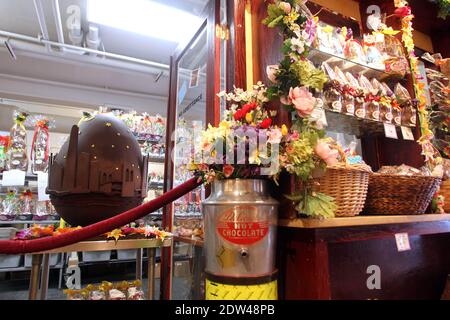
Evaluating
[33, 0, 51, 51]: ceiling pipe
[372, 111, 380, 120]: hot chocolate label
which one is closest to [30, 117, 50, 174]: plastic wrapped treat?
[33, 0, 51, 51]: ceiling pipe

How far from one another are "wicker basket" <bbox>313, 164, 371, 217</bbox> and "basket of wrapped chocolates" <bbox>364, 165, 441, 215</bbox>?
23 centimetres

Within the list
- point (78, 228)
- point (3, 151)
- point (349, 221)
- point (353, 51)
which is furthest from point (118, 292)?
point (3, 151)

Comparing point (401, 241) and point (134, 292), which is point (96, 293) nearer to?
point (134, 292)

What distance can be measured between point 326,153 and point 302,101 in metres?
0.24

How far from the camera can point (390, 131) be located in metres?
1.68

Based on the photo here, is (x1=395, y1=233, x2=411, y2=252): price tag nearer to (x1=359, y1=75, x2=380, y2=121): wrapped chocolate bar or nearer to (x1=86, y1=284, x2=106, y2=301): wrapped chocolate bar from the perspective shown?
(x1=359, y1=75, x2=380, y2=121): wrapped chocolate bar

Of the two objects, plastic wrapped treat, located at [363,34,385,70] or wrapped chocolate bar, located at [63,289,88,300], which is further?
plastic wrapped treat, located at [363,34,385,70]

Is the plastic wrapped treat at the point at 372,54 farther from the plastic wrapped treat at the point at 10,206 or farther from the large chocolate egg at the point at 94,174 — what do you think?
the plastic wrapped treat at the point at 10,206

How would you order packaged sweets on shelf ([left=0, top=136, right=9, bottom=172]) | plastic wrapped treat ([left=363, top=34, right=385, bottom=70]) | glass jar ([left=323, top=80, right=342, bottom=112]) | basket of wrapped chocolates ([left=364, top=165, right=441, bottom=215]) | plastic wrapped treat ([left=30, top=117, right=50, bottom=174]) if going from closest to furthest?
1. basket of wrapped chocolates ([left=364, top=165, right=441, bottom=215])
2. glass jar ([left=323, top=80, right=342, bottom=112])
3. plastic wrapped treat ([left=363, top=34, right=385, bottom=70])
4. plastic wrapped treat ([left=30, top=117, right=50, bottom=174])
5. packaged sweets on shelf ([left=0, top=136, right=9, bottom=172])

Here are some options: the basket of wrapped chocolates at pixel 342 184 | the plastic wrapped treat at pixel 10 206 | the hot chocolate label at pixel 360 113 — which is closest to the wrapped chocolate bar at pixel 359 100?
the hot chocolate label at pixel 360 113

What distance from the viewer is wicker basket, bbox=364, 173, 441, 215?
1395 mm

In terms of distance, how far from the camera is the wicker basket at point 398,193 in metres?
1.39
